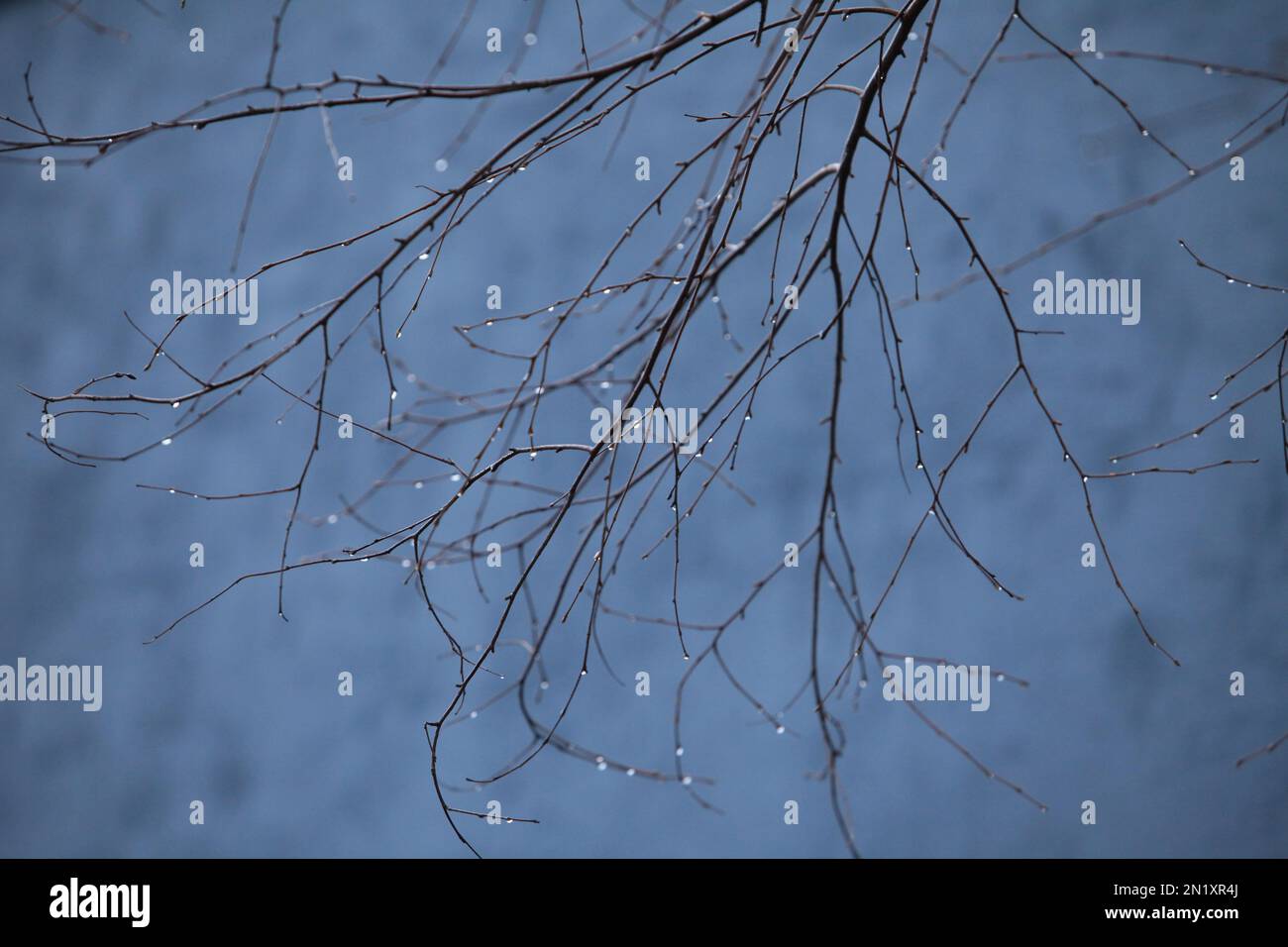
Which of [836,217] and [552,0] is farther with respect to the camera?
[552,0]

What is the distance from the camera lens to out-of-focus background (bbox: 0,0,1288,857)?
6.81 ft

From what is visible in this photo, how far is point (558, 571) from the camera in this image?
2217mm

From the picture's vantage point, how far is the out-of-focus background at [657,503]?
2076mm

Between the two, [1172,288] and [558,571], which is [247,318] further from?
[1172,288]

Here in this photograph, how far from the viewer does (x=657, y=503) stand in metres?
2.20

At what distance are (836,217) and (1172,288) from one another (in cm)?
149

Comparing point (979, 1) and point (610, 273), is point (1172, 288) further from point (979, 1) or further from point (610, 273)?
point (610, 273)

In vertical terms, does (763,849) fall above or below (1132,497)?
below

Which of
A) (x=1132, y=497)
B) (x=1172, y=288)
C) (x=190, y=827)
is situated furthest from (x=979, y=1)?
(x=190, y=827)

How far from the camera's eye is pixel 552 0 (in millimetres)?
2264
